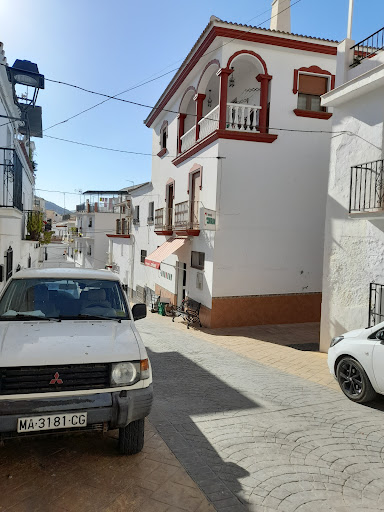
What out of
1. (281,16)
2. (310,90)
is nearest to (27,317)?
(310,90)

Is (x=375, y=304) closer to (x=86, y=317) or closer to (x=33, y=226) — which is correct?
(x=86, y=317)

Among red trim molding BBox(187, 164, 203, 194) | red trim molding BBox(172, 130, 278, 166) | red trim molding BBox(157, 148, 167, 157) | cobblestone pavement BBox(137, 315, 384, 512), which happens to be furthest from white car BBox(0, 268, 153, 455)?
red trim molding BBox(157, 148, 167, 157)

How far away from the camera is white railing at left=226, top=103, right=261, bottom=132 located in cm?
1266

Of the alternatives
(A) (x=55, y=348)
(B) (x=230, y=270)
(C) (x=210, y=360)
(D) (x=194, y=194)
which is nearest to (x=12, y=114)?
(D) (x=194, y=194)

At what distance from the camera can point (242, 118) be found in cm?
1270

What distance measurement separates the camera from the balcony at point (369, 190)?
25.2 ft

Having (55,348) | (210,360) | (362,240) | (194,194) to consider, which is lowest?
(210,360)

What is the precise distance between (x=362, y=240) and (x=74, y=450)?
23.5 ft

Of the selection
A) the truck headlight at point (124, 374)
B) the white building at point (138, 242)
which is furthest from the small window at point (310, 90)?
the truck headlight at point (124, 374)

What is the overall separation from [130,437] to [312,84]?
1371 cm

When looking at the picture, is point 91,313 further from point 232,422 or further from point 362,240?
point 362,240

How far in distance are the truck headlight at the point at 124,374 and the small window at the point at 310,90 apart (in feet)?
41.5

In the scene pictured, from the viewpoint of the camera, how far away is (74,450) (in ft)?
12.8

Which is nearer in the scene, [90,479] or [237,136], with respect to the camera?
[90,479]
